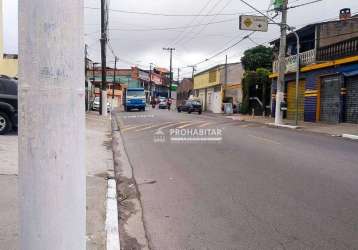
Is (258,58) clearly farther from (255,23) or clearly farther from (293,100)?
(255,23)

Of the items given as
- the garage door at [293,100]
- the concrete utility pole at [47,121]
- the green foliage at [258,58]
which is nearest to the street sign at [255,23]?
the garage door at [293,100]

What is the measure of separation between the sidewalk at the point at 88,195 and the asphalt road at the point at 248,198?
641mm

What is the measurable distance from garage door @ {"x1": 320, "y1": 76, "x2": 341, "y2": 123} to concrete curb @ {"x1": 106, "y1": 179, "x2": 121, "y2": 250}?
22792 millimetres

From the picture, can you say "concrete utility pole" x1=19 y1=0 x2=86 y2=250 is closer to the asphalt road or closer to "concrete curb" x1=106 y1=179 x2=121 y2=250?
"concrete curb" x1=106 y1=179 x2=121 y2=250

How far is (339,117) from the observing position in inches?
1077

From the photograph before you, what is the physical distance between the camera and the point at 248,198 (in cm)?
720

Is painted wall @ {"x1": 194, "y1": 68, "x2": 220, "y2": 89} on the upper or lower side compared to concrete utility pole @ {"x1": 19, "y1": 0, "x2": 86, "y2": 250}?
upper

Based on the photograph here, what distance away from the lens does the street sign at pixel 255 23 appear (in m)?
26.1

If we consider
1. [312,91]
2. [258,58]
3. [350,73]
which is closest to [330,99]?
[312,91]

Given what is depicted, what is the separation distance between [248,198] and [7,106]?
1012 centimetres

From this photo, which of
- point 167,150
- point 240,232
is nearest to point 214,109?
point 167,150

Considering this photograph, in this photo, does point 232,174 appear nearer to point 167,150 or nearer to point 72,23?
point 167,150

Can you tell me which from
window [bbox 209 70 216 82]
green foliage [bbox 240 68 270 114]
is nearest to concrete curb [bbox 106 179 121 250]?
green foliage [bbox 240 68 270 114]

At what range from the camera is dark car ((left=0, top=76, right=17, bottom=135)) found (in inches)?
577
